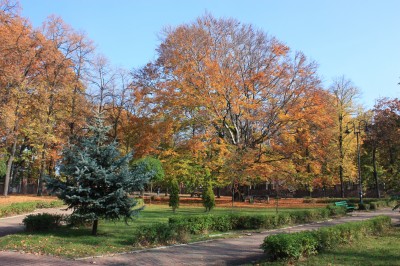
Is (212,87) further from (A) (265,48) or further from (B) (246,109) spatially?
(A) (265,48)

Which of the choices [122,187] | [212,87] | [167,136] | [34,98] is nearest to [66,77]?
[34,98]

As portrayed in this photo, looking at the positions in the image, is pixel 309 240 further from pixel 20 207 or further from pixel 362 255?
pixel 20 207

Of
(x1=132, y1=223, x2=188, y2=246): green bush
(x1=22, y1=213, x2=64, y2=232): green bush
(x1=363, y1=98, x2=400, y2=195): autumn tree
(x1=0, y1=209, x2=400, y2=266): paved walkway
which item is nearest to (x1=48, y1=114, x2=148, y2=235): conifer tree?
(x1=22, y1=213, x2=64, y2=232): green bush

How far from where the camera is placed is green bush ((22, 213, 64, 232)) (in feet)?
41.3

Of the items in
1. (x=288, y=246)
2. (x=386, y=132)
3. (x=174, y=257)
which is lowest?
(x=174, y=257)

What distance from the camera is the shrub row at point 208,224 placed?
11008 millimetres

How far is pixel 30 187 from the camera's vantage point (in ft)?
201

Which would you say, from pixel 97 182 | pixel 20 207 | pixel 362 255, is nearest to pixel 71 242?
pixel 97 182

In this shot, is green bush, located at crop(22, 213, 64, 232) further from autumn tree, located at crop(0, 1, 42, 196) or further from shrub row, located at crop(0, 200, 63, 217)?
autumn tree, located at crop(0, 1, 42, 196)

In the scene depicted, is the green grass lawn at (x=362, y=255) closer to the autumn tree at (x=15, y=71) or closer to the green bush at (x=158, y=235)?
the green bush at (x=158, y=235)

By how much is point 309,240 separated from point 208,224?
551 cm

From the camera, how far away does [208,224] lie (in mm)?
13828

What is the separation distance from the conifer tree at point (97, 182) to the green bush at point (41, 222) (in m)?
1.31

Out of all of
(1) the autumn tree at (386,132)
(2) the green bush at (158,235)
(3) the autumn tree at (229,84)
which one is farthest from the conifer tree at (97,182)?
(1) the autumn tree at (386,132)
